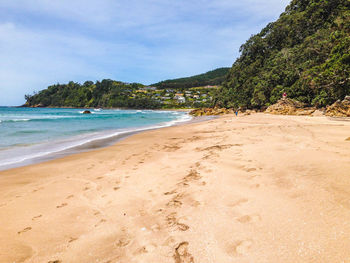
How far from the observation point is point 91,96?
153m

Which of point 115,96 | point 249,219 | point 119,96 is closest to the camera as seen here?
point 249,219

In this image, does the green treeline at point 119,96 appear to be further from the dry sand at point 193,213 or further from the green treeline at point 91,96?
the dry sand at point 193,213

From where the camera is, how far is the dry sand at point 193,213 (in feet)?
Result: 6.39

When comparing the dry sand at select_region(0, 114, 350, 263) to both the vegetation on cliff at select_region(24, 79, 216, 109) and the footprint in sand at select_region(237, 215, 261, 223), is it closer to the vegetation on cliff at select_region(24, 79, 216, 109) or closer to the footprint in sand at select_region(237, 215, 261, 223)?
the footprint in sand at select_region(237, 215, 261, 223)

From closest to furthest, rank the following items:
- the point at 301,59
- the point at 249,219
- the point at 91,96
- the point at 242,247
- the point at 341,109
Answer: the point at 242,247
the point at 249,219
the point at 341,109
the point at 301,59
the point at 91,96

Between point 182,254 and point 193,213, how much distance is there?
777 mm

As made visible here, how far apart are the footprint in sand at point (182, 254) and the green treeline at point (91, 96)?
385ft

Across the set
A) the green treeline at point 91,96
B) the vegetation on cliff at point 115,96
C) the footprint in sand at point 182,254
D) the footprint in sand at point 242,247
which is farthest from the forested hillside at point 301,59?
the green treeline at point 91,96

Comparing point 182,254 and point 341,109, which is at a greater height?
point 341,109

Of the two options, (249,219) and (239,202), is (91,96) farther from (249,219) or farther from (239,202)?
(249,219)

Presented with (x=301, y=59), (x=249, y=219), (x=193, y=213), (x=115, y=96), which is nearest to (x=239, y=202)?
(x=249, y=219)

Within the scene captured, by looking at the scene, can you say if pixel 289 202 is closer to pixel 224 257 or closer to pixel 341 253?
pixel 341 253

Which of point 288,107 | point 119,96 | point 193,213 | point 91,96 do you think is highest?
point 91,96

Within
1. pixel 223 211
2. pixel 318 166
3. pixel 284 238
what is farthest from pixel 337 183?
pixel 223 211
